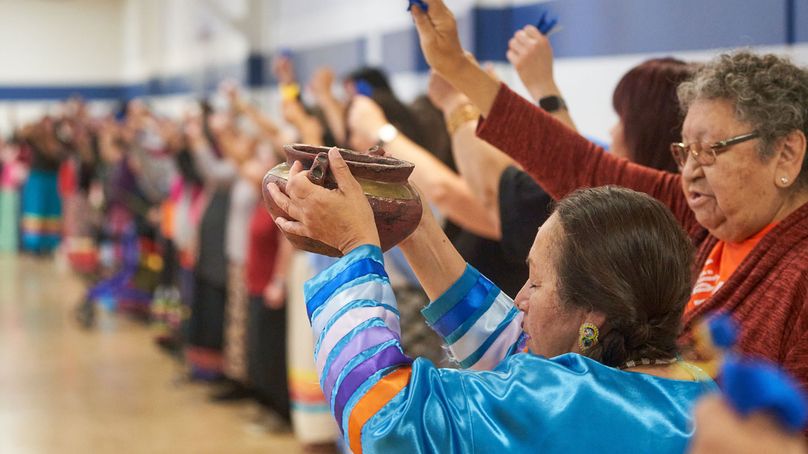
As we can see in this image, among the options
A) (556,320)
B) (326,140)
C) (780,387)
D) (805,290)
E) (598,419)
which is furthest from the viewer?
(326,140)

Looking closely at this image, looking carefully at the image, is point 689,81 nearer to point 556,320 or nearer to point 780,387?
point 556,320

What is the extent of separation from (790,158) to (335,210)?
739 millimetres

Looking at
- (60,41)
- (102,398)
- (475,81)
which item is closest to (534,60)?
(475,81)

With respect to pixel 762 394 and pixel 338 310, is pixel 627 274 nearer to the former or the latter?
pixel 338 310

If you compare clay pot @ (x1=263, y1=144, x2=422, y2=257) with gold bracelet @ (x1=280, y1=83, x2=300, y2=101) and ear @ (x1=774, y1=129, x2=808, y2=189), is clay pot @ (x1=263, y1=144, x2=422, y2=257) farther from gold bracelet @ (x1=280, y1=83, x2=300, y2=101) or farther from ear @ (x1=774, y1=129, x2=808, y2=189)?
gold bracelet @ (x1=280, y1=83, x2=300, y2=101)

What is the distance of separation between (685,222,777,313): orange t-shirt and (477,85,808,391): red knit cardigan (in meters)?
0.02

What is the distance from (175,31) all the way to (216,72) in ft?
7.53

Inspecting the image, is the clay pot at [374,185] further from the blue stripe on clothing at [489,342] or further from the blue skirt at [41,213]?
the blue skirt at [41,213]

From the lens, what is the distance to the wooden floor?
186 inches

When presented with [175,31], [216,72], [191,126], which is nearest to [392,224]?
[191,126]

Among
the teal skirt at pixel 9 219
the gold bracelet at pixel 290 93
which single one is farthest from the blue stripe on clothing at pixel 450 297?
the teal skirt at pixel 9 219

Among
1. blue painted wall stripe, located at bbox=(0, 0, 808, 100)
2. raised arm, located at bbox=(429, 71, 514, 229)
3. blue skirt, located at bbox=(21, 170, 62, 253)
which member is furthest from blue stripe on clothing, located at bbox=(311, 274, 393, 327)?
blue skirt, located at bbox=(21, 170, 62, 253)

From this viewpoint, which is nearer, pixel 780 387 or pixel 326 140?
pixel 780 387

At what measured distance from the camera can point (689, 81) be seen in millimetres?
1672
